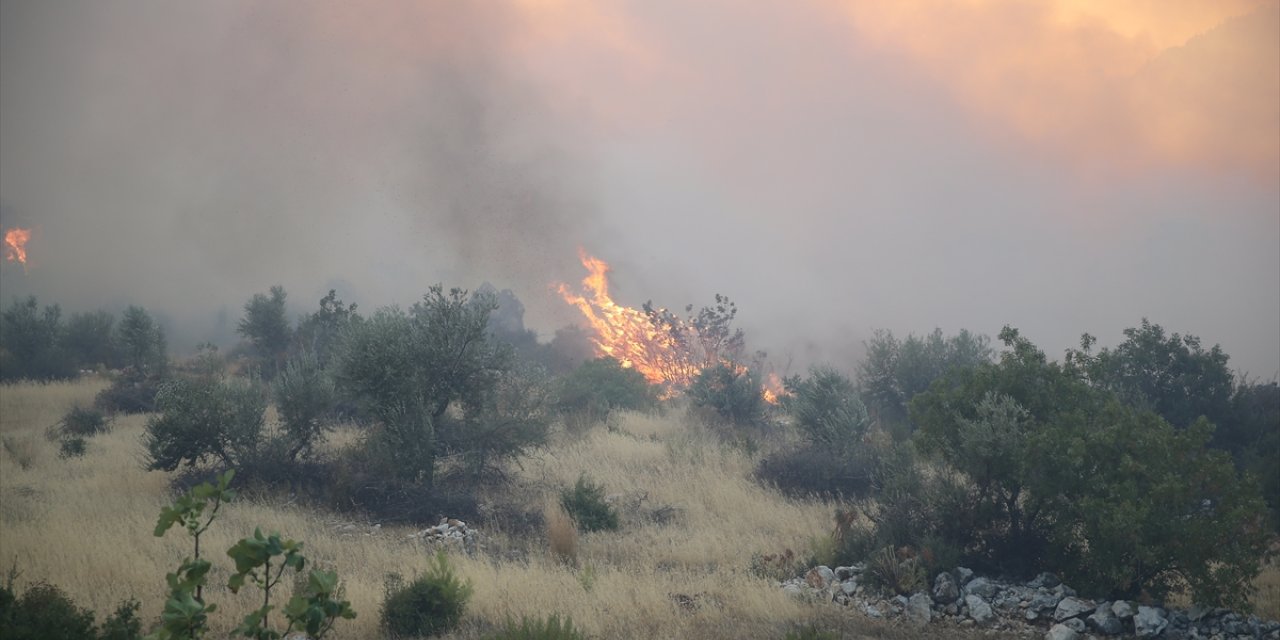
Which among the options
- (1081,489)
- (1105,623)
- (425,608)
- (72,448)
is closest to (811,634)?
(1105,623)

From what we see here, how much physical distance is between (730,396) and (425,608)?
17.6 metres

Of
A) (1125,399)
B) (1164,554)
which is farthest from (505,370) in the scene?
(1125,399)

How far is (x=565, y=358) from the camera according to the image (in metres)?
43.6

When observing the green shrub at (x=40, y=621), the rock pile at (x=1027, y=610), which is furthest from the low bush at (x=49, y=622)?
the rock pile at (x=1027, y=610)

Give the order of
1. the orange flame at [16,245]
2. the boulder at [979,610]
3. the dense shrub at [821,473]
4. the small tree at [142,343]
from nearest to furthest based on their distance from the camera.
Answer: the boulder at [979,610] → the dense shrub at [821,473] → the small tree at [142,343] → the orange flame at [16,245]

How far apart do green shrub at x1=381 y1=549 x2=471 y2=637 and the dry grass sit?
0.69 ft

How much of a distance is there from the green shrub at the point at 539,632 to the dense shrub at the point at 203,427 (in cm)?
1062

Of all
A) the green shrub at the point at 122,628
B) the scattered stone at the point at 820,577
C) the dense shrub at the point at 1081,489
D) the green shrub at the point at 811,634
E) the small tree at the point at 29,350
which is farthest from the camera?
the small tree at the point at 29,350

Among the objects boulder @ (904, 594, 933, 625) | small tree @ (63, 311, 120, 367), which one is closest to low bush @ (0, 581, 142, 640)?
boulder @ (904, 594, 933, 625)

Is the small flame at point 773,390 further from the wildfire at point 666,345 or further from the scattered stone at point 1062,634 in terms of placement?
the scattered stone at point 1062,634

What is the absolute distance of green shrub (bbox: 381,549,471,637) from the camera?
344 inches

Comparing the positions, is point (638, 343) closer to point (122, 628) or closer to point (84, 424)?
point (84, 424)

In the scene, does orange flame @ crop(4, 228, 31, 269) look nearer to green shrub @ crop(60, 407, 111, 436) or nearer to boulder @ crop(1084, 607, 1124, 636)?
green shrub @ crop(60, 407, 111, 436)

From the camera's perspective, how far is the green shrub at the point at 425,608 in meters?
8.73
